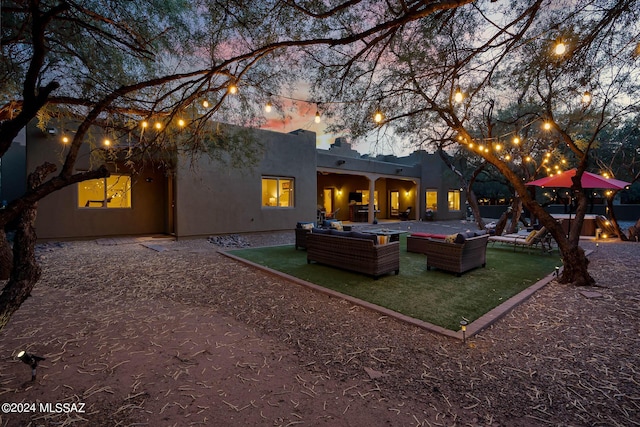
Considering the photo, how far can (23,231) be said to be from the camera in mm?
2381

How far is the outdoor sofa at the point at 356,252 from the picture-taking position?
17.3 ft

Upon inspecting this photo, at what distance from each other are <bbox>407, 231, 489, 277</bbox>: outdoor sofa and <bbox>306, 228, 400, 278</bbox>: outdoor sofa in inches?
29.7

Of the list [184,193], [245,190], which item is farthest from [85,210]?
[245,190]

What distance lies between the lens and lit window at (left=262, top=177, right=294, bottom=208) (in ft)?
40.1

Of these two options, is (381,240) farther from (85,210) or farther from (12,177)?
(12,177)

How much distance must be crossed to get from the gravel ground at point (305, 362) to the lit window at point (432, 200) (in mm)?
16133

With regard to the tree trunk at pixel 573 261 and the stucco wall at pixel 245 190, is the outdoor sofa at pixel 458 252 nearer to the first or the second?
the tree trunk at pixel 573 261

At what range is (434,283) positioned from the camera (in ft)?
16.5

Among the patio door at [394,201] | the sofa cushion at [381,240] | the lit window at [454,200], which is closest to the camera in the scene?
the sofa cushion at [381,240]

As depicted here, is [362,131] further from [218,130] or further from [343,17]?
[218,130]

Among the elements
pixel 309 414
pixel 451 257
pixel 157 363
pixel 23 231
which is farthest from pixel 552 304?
pixel 23 231

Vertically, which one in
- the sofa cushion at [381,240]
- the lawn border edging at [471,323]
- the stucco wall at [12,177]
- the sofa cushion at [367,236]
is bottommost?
the lawn border edging at [471,323]

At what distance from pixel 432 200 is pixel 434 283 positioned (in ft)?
55.3

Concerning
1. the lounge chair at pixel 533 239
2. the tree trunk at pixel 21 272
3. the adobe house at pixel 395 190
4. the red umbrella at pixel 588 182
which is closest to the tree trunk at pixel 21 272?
the tree trunk at pixel 21 272
